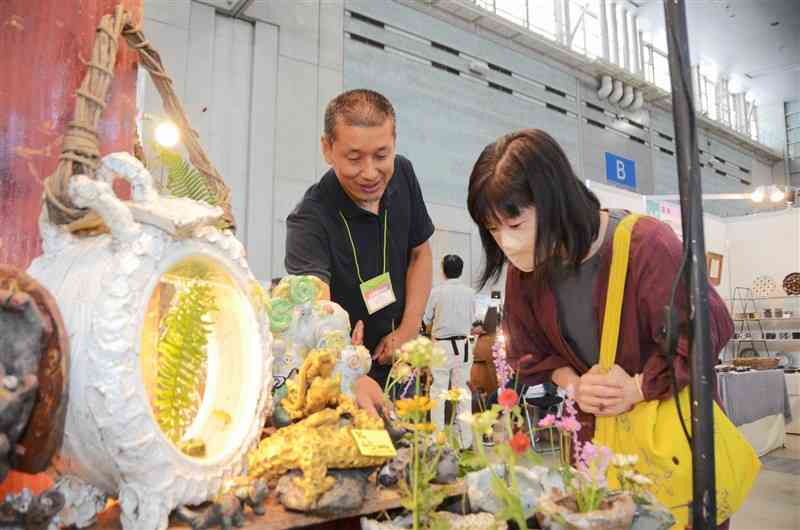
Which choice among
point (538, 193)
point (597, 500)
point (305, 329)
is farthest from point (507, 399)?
point (305, 329)

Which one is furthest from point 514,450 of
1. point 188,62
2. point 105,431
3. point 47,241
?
point 188,62

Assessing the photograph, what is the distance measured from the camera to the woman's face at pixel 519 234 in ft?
3.62

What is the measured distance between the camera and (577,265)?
1200 millimetres

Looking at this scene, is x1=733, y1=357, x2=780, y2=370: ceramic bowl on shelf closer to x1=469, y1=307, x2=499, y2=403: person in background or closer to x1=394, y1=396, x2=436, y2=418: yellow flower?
x1=469, y1=307, x2=499, y2=403: person in background

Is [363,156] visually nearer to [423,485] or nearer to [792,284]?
[423,485]

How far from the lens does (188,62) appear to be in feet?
17.5

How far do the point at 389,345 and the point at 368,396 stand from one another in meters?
0.51

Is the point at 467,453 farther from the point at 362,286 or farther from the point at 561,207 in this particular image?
the point at 362,286

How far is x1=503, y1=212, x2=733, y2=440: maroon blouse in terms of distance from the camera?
1.11m

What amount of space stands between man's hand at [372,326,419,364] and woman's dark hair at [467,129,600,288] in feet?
1.84

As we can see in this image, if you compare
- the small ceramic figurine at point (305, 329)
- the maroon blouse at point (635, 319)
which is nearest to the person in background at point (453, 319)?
the maroon blouse at point (635, 319)

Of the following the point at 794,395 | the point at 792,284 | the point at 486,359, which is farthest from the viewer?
the point at 792,284

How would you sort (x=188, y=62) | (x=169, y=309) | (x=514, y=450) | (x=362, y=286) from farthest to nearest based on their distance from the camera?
(x=188, y=62) → (x=362, y=286) → (x=169, y=309) → (x=514, y=450)

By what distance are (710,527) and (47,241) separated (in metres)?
0.87
